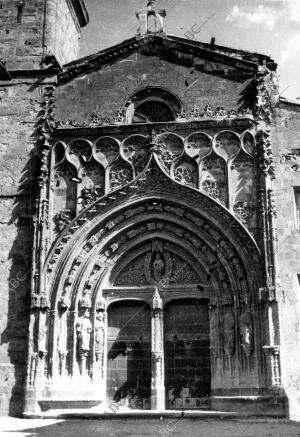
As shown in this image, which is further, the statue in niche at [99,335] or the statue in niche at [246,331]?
the statue in niche at [99,335]

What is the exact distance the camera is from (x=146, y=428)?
12.8 m

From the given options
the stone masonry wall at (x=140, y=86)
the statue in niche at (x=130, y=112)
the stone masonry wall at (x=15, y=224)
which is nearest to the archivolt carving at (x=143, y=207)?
the stone masonry wall at (x=15, y=224)

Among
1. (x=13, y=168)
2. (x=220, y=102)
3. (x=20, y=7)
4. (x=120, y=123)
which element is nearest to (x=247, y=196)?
(x=220, y=102)

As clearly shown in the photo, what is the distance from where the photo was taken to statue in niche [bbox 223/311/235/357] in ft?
47.4

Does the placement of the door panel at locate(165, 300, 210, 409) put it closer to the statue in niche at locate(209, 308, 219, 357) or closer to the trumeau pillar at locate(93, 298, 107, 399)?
the statue in niche at locate(209, 308, 219, 357)

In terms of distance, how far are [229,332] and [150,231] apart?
3.24 metres

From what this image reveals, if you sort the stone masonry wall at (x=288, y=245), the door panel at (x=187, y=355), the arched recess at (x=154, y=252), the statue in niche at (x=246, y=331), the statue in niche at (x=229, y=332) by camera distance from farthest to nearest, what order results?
the door panel at (x=187, y=355) < the arched recess at (x=154, y=252) < the statue in niche at (x=229, y=332) < the statue in niche at (x=246, y=331) < the stone masonry wall at (x=288, y=245)

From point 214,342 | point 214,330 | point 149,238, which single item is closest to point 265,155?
point 149,238

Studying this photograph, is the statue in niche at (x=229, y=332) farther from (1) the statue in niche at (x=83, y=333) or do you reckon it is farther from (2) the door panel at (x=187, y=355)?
(1) the statue in niche at (x=83, y=333)

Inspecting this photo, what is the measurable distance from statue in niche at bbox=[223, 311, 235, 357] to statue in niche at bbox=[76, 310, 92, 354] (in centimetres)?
325

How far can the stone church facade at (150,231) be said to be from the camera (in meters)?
14.5

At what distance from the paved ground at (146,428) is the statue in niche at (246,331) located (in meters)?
1.61

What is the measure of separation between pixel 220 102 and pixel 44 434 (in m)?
9.13

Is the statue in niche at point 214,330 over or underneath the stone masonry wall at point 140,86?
underneath
